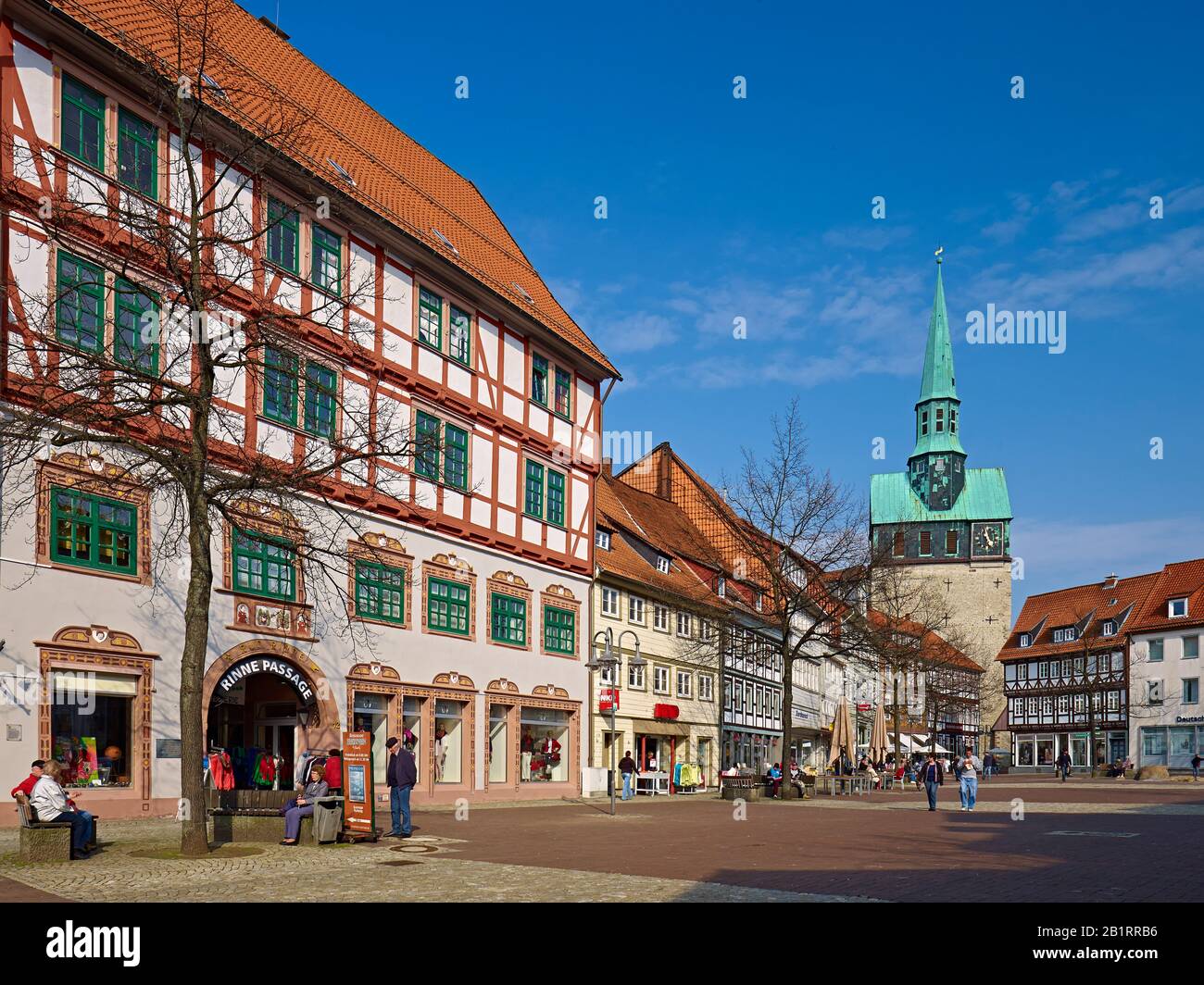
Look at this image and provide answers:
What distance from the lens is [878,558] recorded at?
3981 cm

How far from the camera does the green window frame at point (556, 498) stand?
126 ft

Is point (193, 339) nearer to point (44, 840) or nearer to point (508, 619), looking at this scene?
point (44, 840)

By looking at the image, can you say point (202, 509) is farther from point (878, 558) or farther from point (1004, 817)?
point (878, 558)

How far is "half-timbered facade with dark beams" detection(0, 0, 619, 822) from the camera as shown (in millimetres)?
21156

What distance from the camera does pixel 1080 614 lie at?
9950cm

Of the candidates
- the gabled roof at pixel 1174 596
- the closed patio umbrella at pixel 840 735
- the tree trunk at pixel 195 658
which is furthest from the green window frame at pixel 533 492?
the gabled roof at pixel 1174 596

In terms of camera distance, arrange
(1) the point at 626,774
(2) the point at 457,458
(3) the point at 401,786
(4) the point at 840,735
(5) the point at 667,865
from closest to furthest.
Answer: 1. (5) the point at 667,865
2. (3) the point at 401,786
3. (2) the point at 457,458
4. (1) the point at 626,774
5. (4) the point at 840,735

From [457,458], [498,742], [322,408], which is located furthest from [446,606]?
[322,408]

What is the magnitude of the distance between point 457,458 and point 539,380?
5827 mm

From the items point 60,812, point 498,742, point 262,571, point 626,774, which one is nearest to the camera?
point 60,812

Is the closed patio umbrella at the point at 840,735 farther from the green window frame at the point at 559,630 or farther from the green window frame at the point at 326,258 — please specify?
the green window frame at the point at 326,258

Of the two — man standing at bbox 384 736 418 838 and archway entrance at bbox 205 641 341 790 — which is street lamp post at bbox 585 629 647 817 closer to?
archway entrance at bbox 205 641 341 790

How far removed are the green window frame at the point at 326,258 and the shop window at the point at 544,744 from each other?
13.7m
